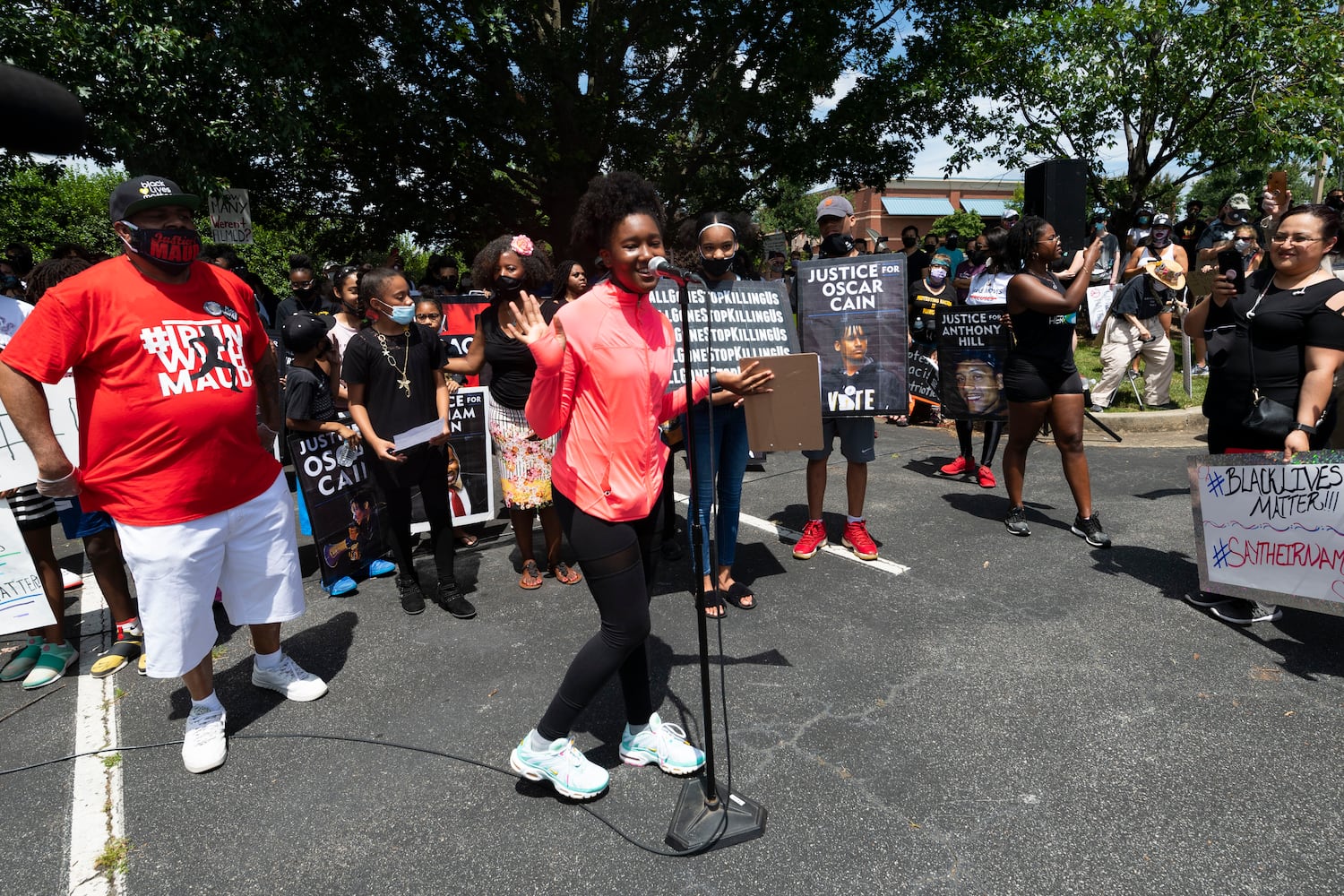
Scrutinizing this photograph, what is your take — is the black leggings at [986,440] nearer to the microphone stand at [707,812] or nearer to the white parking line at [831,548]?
the white parking line at [831,548]

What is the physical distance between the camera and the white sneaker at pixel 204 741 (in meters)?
3.02

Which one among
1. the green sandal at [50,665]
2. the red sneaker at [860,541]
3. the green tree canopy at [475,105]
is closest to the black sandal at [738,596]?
the red sneaker at [860,541]

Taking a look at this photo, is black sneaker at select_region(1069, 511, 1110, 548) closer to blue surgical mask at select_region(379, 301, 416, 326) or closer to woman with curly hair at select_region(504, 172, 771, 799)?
woman with curly hair at select_region(504, 172, 771, 799)

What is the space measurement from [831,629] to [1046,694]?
1.06 meters

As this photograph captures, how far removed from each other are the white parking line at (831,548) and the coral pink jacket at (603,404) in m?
1.67

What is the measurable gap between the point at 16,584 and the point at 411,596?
1873 mm

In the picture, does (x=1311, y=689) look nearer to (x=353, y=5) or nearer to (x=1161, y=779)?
(x=1161, y=779)

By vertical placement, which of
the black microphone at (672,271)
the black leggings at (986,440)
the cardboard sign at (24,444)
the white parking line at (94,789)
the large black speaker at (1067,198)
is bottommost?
the white parking line at (94,789)

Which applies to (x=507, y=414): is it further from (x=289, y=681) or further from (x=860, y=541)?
(x=860, y=541)

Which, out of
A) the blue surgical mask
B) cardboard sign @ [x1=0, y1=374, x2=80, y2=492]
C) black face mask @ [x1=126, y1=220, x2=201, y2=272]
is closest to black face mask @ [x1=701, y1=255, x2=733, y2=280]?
the blue surgical mask

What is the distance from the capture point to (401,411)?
4.45 meters

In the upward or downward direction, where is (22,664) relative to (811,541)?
downward

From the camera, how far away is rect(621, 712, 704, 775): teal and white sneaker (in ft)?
9.34

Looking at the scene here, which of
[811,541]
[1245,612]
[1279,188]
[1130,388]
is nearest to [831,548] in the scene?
[811,541]
